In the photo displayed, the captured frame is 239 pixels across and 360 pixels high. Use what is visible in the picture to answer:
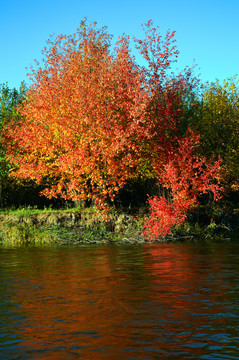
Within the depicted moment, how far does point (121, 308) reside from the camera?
11.6m

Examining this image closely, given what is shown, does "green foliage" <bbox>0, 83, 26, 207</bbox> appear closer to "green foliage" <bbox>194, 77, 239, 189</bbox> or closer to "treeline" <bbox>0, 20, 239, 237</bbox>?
"treeline" <bbox>0, 20, 239, 237</bbox>

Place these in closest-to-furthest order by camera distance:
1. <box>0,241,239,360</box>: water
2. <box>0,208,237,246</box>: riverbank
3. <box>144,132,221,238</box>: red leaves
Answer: <box>0,241,239,360</box>: water → <box>144,132,221,238</box>: red leaves → <box>0,208,237,246</box>: riverbank

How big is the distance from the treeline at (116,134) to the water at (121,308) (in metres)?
10.9

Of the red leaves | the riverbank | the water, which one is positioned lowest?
the water

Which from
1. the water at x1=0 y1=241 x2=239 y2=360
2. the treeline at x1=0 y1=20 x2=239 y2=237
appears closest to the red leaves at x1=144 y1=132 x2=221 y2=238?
the treeline at x1=0 y1=20 x2=239 y2=237

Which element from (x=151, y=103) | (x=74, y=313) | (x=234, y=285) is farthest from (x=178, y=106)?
(x=74, y=313)

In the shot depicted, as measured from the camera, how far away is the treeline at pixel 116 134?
31.5 m

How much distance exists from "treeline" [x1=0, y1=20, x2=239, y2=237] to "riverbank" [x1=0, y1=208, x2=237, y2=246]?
99 cm

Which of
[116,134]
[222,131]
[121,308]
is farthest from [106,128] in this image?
[121,308]

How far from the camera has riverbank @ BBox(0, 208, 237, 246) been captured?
31.5 metres

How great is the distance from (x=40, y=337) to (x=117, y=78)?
25.7 meters

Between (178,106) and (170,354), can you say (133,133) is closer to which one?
(178,106)

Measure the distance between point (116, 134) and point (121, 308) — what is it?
20.1 meters

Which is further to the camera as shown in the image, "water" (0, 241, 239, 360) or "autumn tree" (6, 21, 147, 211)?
"autumn tree" (6, 21, 147, 211)
